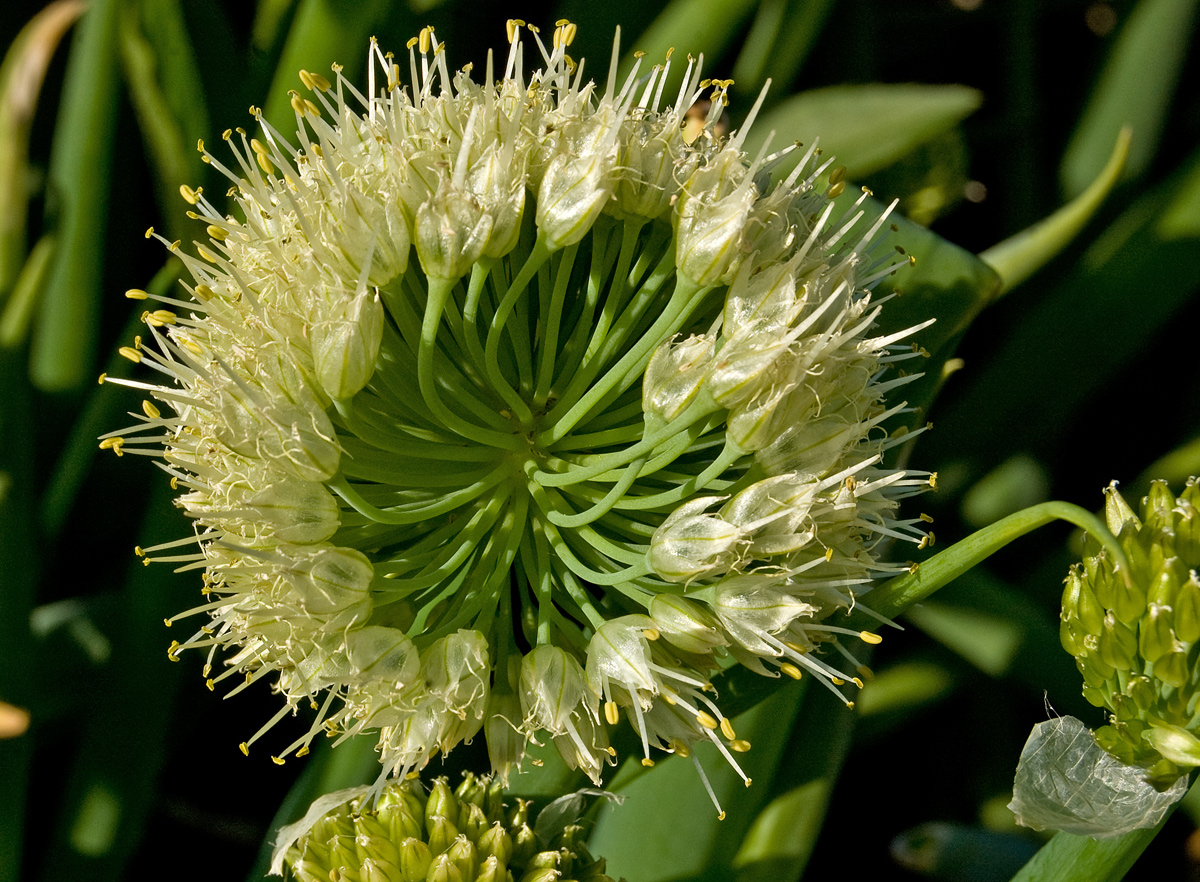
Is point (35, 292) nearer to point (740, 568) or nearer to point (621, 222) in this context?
point (621, 222)

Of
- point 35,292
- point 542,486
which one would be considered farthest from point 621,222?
point 35,292

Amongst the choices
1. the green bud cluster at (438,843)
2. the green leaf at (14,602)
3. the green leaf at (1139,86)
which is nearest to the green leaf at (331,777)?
the green bud cluster at (438,843)

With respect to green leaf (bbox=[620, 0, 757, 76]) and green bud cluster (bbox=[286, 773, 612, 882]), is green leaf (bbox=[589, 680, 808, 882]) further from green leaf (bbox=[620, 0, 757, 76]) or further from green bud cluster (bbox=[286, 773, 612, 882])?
green leaf (bbox=[620, 0, 757, 76])

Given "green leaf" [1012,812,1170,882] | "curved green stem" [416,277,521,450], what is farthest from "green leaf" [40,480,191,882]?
"green leaf" [1012,812,1170,882]

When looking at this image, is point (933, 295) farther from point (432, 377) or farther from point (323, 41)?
point (323, 41)

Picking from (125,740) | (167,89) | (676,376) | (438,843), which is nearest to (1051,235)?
(676,376)
